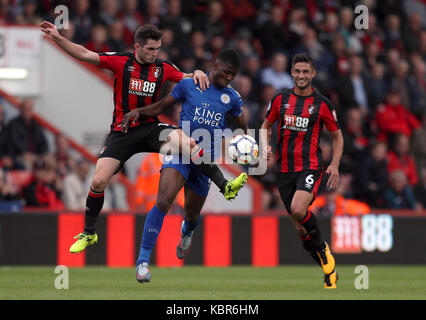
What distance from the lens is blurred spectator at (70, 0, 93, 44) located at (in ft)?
52.2

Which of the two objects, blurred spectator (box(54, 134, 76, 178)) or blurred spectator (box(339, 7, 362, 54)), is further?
blurred spectator (box(339, 7, 362, 54))

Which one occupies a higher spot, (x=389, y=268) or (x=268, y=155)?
(x=268, y=155)

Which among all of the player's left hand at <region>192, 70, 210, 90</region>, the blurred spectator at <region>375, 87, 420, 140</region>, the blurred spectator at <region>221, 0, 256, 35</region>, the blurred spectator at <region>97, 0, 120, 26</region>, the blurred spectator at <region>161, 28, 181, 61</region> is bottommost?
the player's left hand at <region>192, 70, 210, 90</region>

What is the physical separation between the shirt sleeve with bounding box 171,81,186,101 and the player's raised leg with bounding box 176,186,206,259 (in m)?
0.96

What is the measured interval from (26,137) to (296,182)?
230 inches

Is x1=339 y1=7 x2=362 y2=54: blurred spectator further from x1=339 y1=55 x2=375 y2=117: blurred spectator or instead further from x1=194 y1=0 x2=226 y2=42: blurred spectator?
x1=194 y1=0 x2=226 y2=42: blurred spectator

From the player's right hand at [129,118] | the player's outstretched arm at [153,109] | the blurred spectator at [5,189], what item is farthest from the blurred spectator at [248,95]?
the player's right hand at [129,118]

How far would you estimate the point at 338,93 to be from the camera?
57.7 feet

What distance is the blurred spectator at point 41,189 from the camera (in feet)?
47.3

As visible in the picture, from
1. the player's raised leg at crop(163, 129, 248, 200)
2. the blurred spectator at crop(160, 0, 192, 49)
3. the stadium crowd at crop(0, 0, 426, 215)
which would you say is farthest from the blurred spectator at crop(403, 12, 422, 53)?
the player's raised leg at crop(163, 129, 248, 200)

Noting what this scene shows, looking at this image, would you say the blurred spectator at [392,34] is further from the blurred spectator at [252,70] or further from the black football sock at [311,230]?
the black football sock at [311,230]
